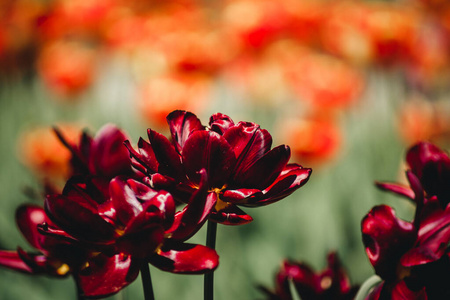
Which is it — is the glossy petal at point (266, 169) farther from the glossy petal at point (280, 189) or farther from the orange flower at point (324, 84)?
the orange flower at point (324, 84)

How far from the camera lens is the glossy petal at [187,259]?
254 mm

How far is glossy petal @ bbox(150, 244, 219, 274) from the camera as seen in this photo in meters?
0.25

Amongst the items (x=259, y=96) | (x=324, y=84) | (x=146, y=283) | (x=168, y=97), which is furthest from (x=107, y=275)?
(x=259, y=96)

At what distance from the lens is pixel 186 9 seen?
1824mm

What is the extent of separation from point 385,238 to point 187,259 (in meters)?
0.13

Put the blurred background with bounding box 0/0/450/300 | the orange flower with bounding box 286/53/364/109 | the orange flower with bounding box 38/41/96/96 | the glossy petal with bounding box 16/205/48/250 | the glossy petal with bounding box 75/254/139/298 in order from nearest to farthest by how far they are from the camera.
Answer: the glossy petal with bounding box 75/254/139/298 → the glossy petal with bounding box 16/205/48/250 → the blurred background with bounding box 0/0/450/300 → the orange flower with bounding box 286/53/364/109 → the orange flower with bounding box 38/41/96/96

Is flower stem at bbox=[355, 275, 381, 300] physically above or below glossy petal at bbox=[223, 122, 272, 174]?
below

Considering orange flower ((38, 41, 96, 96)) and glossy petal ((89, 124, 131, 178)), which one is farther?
orange flower ((38, 41, 96, 96))

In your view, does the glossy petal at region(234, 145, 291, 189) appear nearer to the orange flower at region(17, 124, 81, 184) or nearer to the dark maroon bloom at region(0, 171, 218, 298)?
the dark maroon bloom at region(0, 171, 218, 298)

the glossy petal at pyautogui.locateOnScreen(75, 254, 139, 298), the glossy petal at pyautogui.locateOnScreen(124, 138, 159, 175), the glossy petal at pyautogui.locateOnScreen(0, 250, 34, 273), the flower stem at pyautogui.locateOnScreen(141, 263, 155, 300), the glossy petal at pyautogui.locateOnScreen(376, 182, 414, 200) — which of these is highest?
the glossy petal at pyautogui.locateOnScreen(124, 138, 159, 175)

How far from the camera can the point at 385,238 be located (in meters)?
0.31

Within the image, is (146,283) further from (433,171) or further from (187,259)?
(433,171)

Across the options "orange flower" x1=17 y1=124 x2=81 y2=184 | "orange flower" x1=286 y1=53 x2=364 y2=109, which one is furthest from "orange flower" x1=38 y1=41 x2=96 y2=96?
"orange flower" x1=286 y1=53 x2=364 y2=109

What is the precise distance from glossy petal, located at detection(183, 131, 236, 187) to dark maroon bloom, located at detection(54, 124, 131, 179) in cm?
8
